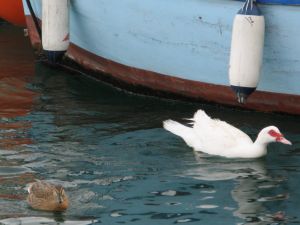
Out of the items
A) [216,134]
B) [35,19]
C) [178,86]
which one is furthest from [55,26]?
[216,134]

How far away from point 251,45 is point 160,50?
1.80 m

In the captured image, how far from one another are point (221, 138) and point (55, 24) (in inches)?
135

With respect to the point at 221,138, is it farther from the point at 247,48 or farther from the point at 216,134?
the point at 247,48

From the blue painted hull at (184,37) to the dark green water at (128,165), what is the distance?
0.50m

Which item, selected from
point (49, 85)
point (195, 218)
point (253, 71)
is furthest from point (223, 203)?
point (49, 85)

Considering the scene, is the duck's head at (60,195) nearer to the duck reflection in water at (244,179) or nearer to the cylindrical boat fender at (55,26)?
the duck reflection in water at (244,179)

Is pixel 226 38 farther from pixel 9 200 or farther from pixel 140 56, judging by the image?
pixel 9 200

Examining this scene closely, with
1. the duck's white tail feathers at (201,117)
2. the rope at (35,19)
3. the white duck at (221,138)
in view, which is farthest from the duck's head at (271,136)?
the rope at (35,19)

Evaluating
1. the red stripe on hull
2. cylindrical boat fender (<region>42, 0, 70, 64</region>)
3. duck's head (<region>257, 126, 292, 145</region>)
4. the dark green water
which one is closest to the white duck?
duck's head (<region>257, 126, 292, 145</region>)

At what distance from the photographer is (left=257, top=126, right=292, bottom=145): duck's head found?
973 centimetres

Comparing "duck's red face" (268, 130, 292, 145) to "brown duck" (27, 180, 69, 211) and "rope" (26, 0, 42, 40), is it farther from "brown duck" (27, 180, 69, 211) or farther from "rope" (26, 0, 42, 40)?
"rope" (26, 0, 42, 40)

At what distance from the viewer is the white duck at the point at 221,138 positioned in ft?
32.2

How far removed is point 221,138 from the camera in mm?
10078

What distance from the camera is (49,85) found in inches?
512
